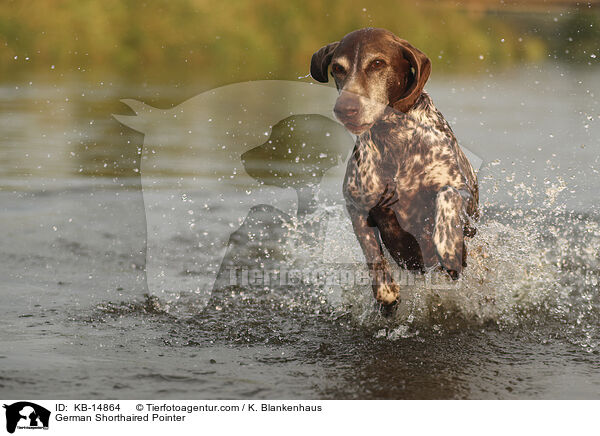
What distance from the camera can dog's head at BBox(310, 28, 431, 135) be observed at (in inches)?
134

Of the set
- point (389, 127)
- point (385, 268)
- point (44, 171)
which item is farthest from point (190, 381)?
point (44, 171)

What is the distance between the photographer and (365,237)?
384 cm

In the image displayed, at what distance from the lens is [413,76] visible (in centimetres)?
360

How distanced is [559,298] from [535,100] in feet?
34.7

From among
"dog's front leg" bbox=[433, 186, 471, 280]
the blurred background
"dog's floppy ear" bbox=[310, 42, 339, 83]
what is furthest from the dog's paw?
the blurred background

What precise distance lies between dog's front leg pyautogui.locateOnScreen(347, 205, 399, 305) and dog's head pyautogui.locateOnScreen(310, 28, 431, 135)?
1.71 feet

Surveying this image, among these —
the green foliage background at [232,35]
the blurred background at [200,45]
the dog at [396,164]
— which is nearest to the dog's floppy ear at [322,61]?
the dog at [396,164]

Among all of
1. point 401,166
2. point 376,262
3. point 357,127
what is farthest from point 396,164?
point 376,262

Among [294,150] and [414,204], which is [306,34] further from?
[414,204]

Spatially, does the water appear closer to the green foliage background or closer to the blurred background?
the blurred background
